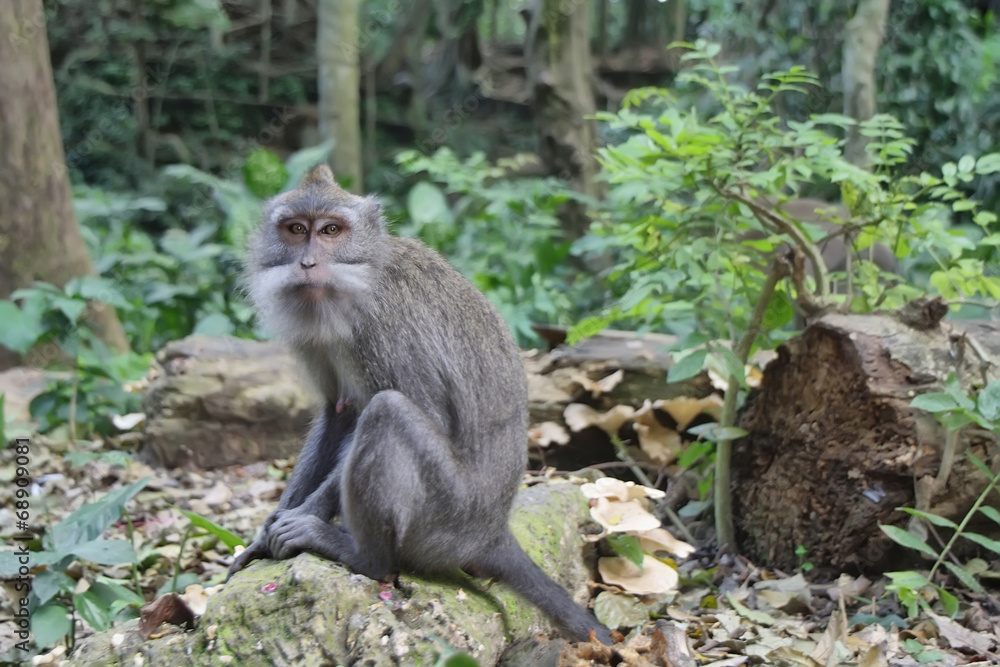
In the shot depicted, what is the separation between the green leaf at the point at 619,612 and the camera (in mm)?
3576

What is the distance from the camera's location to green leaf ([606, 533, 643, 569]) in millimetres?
3873

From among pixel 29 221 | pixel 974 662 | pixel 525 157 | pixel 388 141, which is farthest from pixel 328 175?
pixel 388 141

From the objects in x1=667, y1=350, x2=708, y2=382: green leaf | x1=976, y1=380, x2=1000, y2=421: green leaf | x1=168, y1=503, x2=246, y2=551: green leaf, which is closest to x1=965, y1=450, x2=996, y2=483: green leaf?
x1=976, y1=380, x2=1000, y2=421: green leaf

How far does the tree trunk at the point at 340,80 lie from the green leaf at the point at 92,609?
8365 mm

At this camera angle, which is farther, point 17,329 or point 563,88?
point 563,88

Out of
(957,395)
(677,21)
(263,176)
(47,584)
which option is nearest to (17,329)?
(47,584)

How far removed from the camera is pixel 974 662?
3.35 metres

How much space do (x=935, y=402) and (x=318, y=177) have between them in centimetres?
264

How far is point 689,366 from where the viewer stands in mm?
4070

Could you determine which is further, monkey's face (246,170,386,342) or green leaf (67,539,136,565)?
green leaf (67,539,136,565)

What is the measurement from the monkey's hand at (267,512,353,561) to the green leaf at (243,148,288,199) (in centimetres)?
781

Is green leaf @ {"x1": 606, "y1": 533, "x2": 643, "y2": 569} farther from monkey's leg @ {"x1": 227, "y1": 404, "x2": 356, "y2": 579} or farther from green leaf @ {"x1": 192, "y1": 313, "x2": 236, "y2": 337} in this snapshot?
green leaf @ {"x1": 192, "y1": 313, "x2": 236, "y2": 337}

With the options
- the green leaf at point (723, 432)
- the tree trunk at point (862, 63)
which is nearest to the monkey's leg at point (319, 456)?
the green leaf at point (723, 432)

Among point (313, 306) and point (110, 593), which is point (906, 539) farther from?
point (110, 593)
